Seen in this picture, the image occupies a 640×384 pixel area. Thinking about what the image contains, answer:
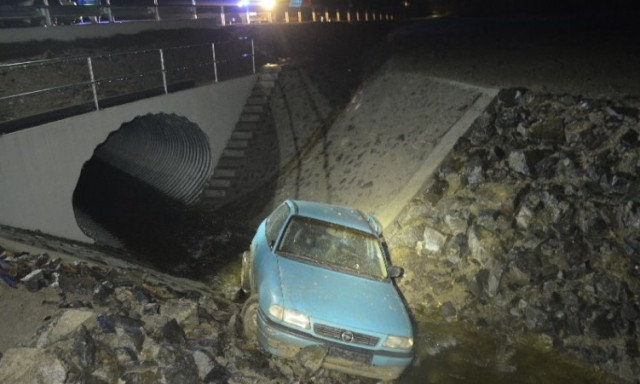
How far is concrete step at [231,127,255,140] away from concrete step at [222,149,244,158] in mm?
Result: 450

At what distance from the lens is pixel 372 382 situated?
5.96 metres

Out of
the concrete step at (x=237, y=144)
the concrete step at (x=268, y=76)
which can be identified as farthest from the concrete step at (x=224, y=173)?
the concrete step at (x=268, y=76)

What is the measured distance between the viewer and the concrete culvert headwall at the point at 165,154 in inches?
547

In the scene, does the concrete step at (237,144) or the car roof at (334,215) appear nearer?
the car roof at (334,215)

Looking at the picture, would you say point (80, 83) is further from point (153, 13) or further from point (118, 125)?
point (153, 13)

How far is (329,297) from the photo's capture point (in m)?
5.89

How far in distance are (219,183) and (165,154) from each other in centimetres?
292

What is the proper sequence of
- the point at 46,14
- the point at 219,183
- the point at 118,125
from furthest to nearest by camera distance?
1. the point at 219,183
2. the point at 46,14
3. the point at 118,125

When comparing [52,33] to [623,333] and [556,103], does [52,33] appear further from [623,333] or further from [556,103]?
[623,333]

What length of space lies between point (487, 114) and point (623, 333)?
527cm

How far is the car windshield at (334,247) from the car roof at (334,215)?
0.42ft

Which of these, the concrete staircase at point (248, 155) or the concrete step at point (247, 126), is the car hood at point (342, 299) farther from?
the concrete step at point (247, 126)

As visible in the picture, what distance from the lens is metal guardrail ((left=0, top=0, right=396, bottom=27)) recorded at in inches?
517

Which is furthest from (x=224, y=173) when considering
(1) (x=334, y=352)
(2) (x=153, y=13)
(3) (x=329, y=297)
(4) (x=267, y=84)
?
(1) (x=334, y=352)
